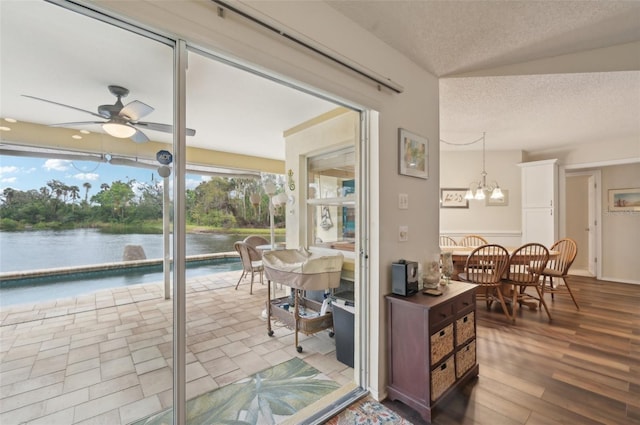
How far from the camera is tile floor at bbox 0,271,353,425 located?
5.58 ft

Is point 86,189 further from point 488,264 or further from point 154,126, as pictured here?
point 488,264

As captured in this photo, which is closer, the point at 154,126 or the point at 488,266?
the point at 154,126

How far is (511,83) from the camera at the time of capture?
8.94ft

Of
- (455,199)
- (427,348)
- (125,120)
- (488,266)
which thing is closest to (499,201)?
(455,199)

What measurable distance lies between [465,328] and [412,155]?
4.62 ft

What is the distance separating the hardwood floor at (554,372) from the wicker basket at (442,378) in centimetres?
12

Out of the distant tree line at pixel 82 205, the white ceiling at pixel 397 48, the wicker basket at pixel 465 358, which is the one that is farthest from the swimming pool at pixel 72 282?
the wicker basket at pixel 465 358

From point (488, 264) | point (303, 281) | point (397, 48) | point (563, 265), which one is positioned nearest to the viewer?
point (397, 48)

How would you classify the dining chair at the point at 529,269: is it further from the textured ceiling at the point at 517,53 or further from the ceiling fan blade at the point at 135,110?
the ceiling fan blade at the point at 135,110

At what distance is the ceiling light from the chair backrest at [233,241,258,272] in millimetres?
2201

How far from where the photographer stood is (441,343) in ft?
6.15

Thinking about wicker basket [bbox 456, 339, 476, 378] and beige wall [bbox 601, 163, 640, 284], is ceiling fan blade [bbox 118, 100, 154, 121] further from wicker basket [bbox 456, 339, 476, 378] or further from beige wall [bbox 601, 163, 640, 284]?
beige wall [bbox 601, 163, 640, 284]

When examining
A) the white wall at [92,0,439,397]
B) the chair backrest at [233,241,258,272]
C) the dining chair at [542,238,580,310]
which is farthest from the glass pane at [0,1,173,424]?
the dining chair at [542,238,580,310]

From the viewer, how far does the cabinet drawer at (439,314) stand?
1801 millimetres
